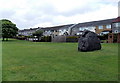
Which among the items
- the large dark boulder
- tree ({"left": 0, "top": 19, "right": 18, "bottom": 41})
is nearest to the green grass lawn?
the large dark boulder

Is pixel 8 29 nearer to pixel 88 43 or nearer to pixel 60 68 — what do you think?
pixel 88 43

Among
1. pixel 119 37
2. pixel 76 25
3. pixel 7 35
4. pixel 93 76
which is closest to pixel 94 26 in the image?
pixel 76 25

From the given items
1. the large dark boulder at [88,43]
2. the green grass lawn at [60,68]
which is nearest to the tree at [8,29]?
the large dark boulder at [88,43]

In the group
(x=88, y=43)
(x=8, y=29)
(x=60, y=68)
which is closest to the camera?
(x=60, y=68)

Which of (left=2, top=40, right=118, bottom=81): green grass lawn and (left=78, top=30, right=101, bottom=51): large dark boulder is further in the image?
(left=78, top=30, right=101, bottom=51): large dark boulder

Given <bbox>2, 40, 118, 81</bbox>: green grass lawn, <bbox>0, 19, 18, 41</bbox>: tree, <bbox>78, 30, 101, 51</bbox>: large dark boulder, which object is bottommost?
<bbox>2, 40, 118, 81</bbox>: green grass lawn

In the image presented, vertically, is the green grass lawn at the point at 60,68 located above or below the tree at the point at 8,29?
below

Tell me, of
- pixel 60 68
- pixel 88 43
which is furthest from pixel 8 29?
pixel 60 68

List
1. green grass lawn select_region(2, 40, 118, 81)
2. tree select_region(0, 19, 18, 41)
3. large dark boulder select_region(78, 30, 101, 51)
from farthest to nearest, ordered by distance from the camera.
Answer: tree select_region(0, 19, 18, 41) < large dark boulder select_region(78, 30, 101, 51) < green grass lawn select_region(2, 40, 118, 81)

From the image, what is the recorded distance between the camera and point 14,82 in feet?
12.9

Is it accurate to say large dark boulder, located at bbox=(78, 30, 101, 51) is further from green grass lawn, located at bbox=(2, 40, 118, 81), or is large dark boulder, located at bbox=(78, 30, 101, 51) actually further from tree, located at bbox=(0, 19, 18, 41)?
tree, located at bbox=(0, 19, 18, 41)

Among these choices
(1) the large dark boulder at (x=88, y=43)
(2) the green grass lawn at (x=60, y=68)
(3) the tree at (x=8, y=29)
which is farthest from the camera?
(3) the tree at (x=8, y=29)

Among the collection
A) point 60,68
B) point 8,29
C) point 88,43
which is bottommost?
point 60,68

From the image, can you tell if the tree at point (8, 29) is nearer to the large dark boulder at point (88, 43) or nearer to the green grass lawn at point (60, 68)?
the large dark boulder at point (88, 43)
